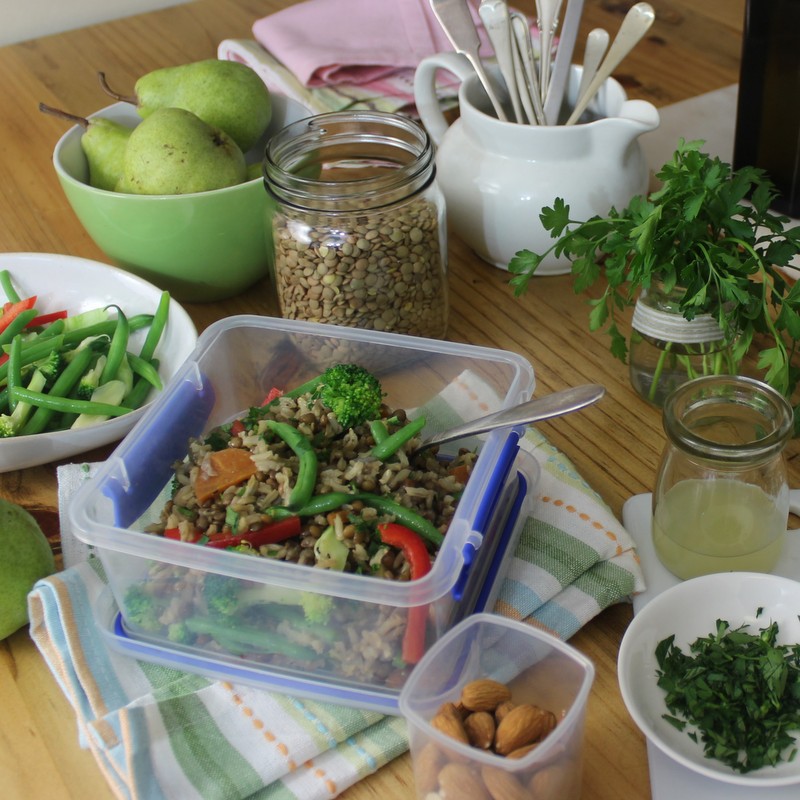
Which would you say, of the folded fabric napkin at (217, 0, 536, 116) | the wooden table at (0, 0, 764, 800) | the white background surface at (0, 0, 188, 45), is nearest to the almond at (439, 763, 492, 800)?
the wooden table at (0, 0, 764, 800)

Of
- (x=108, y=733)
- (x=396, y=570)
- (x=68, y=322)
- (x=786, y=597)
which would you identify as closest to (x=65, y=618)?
(x=108, y=733)

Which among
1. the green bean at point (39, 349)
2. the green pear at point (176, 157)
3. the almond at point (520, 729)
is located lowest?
the green bean at point (39, 349)

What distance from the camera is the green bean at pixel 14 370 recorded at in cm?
104

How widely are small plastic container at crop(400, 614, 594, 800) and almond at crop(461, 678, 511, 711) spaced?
0.6 inches

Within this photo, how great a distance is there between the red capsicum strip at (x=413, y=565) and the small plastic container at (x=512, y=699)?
0.04 m

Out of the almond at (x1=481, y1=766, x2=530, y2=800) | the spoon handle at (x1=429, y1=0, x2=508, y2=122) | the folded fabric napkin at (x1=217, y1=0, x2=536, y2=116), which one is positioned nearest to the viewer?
the almond at (x1=481, y1=766, x2=530, y2=800)

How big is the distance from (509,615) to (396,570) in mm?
126

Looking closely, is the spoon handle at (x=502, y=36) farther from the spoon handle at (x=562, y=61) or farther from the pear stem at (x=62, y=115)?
the pear stem at (x=62, y=115)

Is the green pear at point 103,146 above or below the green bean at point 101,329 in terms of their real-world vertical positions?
above

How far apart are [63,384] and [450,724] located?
0.59 meters

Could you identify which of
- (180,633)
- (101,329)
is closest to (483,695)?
(180,633)

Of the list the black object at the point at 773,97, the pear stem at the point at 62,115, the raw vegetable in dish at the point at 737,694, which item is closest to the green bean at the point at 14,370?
the pear stem at the point at 62,115

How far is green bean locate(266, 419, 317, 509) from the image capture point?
0.82 meters

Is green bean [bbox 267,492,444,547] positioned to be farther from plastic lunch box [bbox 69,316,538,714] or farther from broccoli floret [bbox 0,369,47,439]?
broccoli floret [bbox 0,369,47,439]
